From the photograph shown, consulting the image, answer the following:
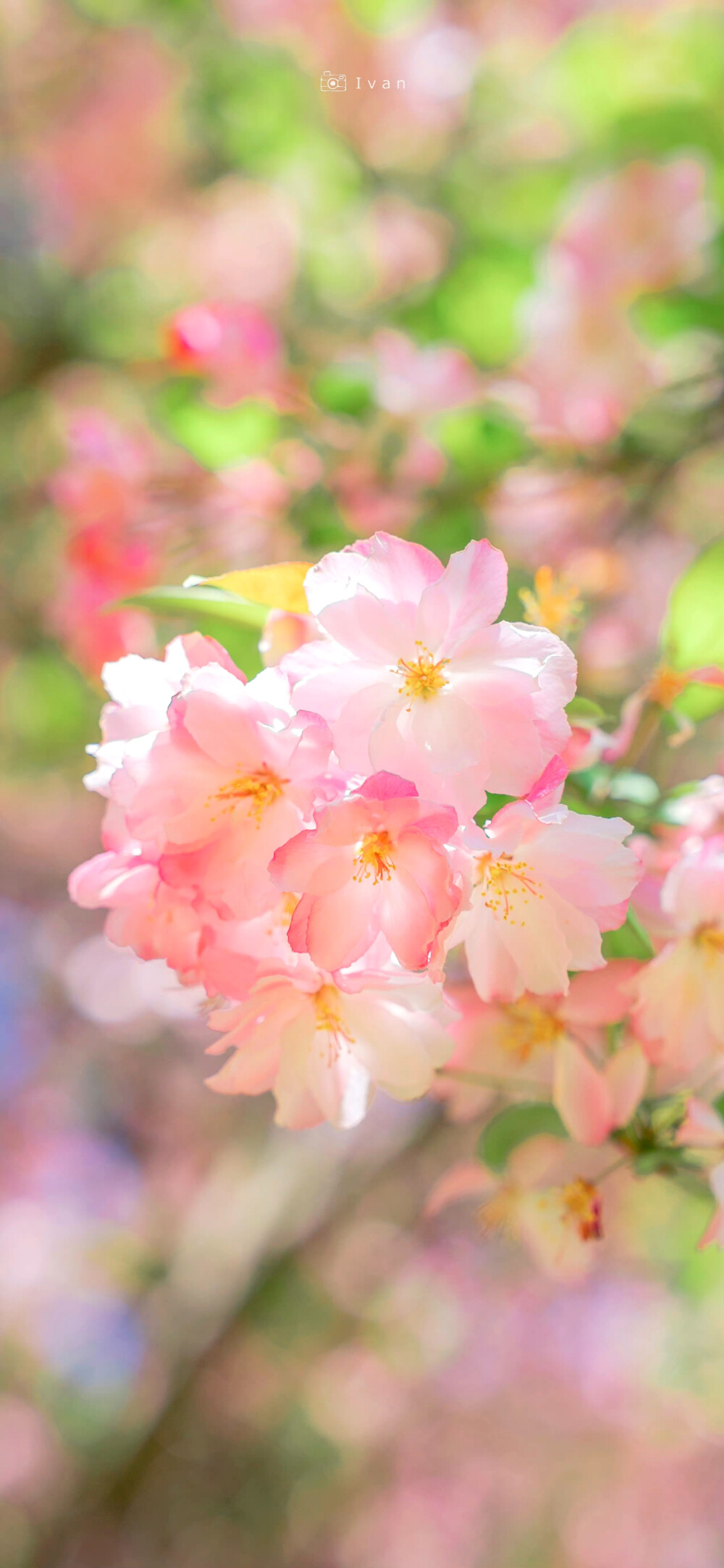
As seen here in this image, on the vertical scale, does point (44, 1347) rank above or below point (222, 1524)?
above

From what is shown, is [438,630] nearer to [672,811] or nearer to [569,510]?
[672,811]

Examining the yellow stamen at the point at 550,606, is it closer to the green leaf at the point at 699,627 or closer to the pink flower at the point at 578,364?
the green leaf at the point at 699,627

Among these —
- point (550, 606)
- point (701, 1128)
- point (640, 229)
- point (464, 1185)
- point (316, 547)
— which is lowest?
point (464, 1185)

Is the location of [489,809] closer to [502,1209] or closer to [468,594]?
[468,594]

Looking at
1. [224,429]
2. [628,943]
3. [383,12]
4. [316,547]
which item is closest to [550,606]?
[628,943]

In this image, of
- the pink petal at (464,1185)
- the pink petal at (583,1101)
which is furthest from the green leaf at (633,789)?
the pink petal at (464,1185)

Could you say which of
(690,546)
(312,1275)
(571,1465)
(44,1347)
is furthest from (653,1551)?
(690,546)
